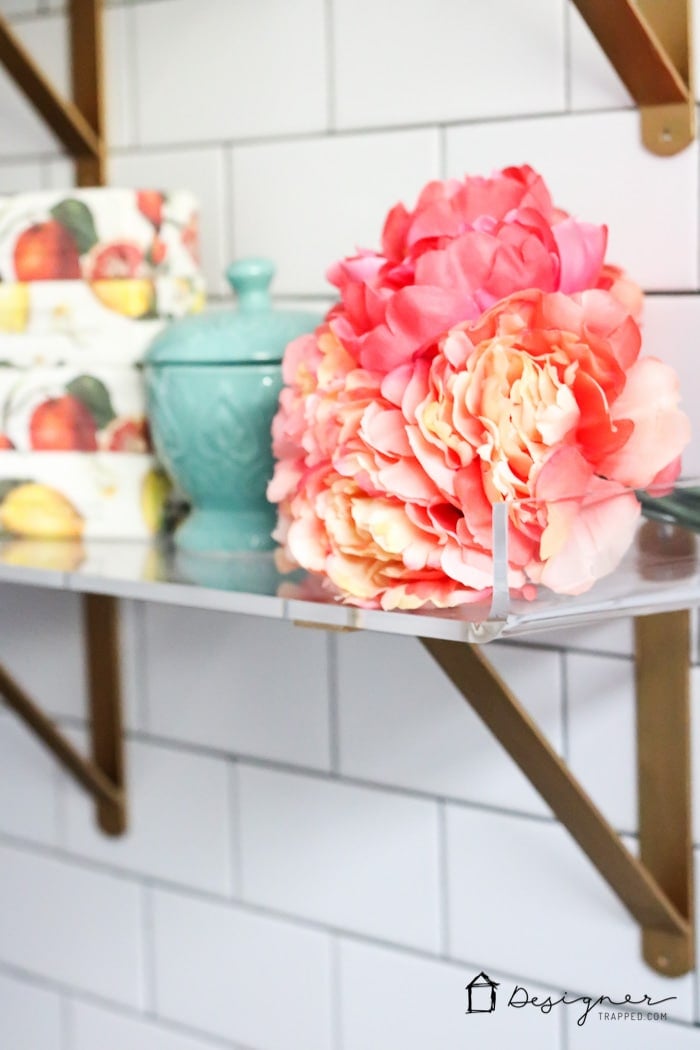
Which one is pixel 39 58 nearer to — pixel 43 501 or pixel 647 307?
pixel 43 501

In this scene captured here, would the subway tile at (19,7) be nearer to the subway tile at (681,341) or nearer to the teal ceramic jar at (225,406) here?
the teal ceramic jar at (225,406)

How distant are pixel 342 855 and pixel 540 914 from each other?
14 centimetres

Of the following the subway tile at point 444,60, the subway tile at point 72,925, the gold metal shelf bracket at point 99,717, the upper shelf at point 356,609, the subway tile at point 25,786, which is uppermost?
the subway tile at point 444,60

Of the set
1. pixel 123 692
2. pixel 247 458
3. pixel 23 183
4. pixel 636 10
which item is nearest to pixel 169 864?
Result: pixel 123 692

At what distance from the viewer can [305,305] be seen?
82cm

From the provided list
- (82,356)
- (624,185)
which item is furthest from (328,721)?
(624,185)

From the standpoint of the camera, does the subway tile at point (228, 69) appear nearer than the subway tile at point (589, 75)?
No

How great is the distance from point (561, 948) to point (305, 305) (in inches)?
16.9

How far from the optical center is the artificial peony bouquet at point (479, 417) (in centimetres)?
51

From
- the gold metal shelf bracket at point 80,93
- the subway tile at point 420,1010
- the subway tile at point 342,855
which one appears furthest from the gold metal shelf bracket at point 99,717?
the gold metal shelf bracket at point 80,93

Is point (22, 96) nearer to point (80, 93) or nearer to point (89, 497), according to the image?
point (80, 93)

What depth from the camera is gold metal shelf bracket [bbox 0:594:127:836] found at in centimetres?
94

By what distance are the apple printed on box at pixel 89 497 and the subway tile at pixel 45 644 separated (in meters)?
0.21

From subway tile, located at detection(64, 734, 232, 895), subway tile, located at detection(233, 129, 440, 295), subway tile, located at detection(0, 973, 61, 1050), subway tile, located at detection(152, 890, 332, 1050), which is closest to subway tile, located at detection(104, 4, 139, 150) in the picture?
subway tile, located at detection(233, 129, 440, 295)
